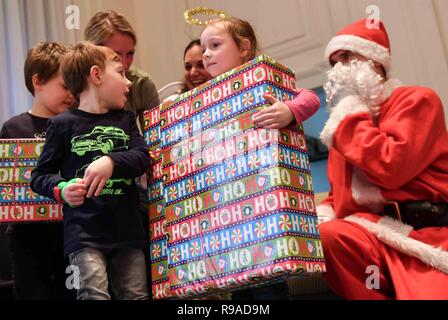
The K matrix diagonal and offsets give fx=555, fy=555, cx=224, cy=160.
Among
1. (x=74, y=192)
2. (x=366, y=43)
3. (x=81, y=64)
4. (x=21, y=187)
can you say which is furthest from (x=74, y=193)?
(x=366, y=43)

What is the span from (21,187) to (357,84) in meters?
1.05

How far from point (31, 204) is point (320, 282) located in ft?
3.42

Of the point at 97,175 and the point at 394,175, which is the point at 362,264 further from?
the point at 97,175

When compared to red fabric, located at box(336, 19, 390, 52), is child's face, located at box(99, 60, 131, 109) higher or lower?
lower

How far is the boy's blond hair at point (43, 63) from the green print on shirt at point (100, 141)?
1.48 ft

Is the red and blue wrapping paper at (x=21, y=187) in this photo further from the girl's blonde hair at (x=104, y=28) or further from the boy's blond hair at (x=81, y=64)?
the girl's blonde hair at (x=104, y=28)

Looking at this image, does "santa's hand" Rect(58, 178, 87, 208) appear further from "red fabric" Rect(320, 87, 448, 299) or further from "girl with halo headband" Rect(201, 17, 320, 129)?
"red fabric" Rect(320, 87, 448, 299)

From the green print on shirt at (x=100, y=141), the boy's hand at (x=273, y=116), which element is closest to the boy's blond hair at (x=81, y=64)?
the green print on shirt at (x=100, y=141)

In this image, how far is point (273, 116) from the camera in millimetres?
1286

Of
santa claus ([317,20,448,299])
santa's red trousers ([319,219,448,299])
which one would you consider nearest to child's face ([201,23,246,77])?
santa claus ([317,20,448,299])

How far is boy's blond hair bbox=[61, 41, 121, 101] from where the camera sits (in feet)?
5.28

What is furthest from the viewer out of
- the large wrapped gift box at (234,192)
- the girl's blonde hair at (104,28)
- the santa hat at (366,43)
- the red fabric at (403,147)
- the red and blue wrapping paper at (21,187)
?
the girl's blonde hair at (104,28)

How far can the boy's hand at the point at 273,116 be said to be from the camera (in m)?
1.29

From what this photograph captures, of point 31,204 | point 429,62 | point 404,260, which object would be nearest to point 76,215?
point 31,204
